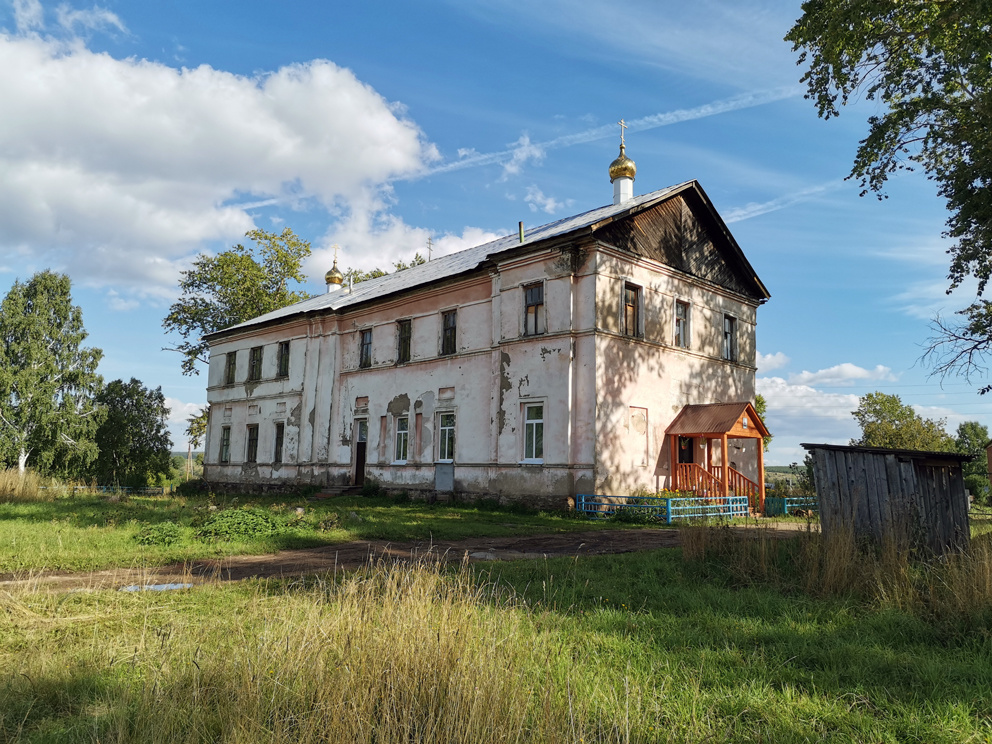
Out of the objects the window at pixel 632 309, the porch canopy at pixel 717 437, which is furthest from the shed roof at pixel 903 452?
the window at pixel 632 309

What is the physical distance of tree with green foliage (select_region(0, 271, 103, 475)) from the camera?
112 feet

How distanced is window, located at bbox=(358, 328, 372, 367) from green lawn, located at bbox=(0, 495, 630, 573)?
1048 cm

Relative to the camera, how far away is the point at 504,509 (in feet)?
65.6

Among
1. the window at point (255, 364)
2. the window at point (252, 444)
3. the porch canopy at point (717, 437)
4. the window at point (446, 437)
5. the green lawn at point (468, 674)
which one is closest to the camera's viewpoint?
the green lawn at point (468, 674)

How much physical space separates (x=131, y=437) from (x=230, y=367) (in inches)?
388

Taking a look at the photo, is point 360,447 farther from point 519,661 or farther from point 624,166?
point 519,661

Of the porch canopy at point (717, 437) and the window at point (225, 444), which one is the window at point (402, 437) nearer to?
the porch canopy at point (717, 437)

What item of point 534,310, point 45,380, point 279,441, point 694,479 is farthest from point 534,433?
point 45,380

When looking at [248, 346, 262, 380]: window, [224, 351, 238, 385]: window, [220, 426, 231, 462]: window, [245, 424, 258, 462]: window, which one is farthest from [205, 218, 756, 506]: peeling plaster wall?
[224, 351, 238, 385]: window

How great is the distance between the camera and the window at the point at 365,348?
2734cm

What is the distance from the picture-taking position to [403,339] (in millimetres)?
26016

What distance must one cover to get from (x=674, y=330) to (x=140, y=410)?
32.6 metres

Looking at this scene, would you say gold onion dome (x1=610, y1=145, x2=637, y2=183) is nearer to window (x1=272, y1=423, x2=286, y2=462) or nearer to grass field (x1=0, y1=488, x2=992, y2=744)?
window (x1=272, y1=423, x2=286, y2=462)

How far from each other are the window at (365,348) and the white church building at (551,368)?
0.08 metres
